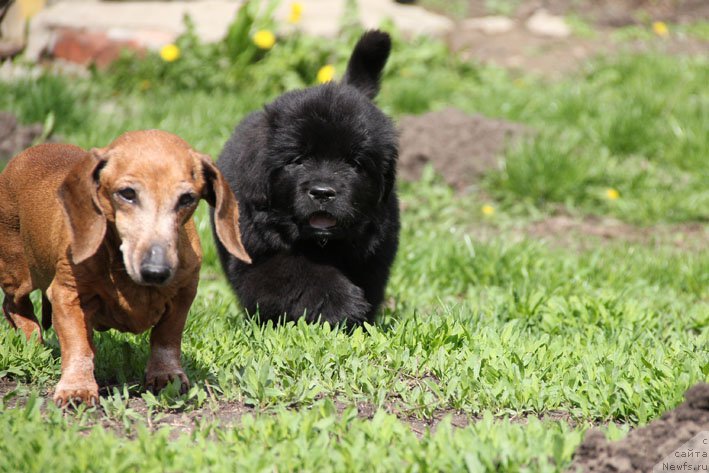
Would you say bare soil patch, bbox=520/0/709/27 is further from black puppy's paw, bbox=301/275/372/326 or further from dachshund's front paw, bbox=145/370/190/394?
dachshund's front paw, bbox=145/370/190/394

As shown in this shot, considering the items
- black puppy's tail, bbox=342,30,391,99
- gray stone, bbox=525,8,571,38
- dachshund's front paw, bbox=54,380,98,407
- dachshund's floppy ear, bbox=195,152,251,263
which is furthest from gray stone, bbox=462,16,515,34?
dachshund's front paw, bbox=54,380,98,407

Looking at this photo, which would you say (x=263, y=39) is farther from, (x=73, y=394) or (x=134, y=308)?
(x=73, y=394)

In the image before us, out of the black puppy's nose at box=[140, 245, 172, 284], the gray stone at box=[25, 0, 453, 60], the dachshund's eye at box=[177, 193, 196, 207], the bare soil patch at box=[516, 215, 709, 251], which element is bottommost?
the bare soil patch at box=[516, 215, 709, 251]

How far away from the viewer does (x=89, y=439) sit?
278 centimetres

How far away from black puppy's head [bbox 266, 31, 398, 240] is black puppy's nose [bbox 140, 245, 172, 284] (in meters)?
1.36

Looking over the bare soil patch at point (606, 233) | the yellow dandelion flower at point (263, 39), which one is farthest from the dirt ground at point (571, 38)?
the bare soil patch at point (606, 233)

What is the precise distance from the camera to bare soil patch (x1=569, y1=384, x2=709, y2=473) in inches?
108

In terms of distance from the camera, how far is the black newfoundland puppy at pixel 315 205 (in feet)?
13.6

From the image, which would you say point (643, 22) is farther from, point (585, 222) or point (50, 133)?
point (50, 133)

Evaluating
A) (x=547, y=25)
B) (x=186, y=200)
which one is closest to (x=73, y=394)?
(x=186, y=200)

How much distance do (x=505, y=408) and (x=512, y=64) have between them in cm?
634

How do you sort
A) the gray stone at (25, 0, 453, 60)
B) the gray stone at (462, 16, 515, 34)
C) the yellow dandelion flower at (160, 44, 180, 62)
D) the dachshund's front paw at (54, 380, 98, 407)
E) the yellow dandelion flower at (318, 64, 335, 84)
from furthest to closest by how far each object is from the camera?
the gray stone at (462, 16, 515, 34) → the gray stone at (25, 0, 453, 60) → the yellow dandelion flower at (160, 44, 180, 62) → the yellow dandelion flower at (318, 64, 335, 84) → the dachshund's front paw at (54, 380, 98, 407)

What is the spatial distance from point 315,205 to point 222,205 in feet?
3.10

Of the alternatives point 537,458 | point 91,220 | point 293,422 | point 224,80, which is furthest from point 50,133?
point 537,458
